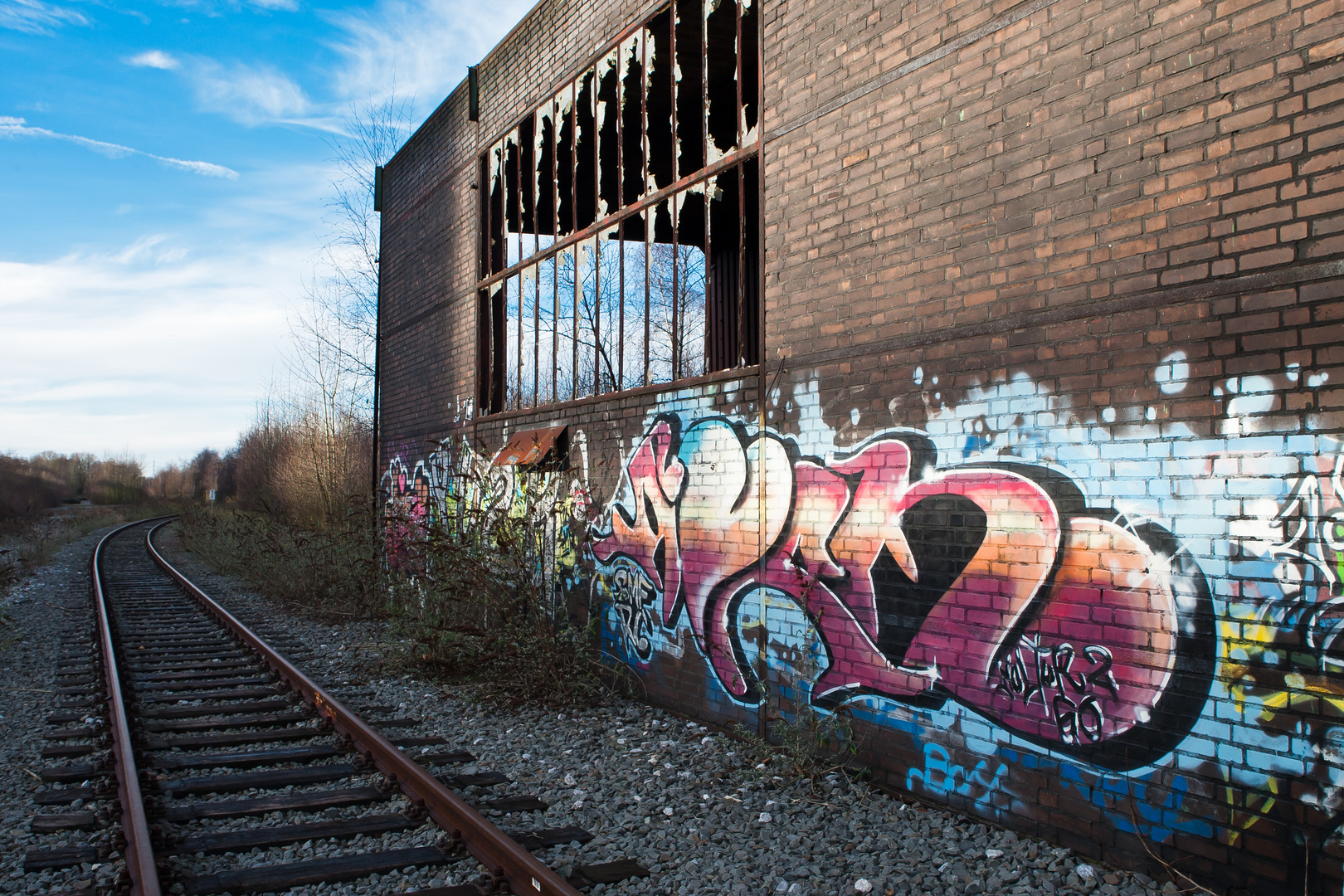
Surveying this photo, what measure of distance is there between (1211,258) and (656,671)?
483cm

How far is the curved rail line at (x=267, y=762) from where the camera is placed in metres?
3.62

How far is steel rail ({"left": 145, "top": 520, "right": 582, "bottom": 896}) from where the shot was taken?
3457mm

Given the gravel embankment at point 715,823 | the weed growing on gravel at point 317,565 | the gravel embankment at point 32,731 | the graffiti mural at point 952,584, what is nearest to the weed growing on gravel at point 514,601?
the gravel embankment at point 715,823

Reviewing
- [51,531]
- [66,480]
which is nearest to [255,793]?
[51,531]

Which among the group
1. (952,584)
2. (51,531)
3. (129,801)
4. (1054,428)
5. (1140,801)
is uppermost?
(1054,428)

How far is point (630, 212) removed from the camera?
777cm

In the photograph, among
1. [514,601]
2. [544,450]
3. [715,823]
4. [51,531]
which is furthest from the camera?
[51,531]

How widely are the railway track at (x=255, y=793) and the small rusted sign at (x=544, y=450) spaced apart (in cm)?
276

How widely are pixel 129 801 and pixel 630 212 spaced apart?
569cm

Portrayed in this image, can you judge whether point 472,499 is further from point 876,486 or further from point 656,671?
point 876,486

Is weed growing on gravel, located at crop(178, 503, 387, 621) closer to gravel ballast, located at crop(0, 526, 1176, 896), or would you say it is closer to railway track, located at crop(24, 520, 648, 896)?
railway track, located at crop(24, 520, 648, 896)

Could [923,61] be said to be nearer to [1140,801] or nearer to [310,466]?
[1140,801]
